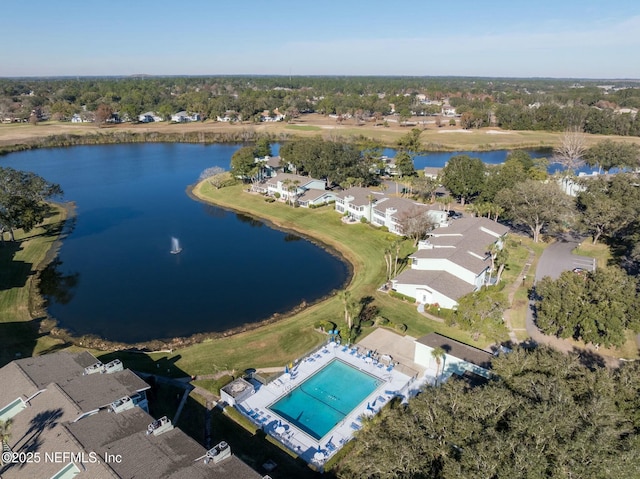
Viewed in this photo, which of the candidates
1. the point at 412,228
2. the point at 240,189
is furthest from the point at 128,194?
the point at 412,228

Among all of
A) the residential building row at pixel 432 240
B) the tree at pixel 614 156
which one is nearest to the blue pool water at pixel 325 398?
the residential building row at pixel 432 240

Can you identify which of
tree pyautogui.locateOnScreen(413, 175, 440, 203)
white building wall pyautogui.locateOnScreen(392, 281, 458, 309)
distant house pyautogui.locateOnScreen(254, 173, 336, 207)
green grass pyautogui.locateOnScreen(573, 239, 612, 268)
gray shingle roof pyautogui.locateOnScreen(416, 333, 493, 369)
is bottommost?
white building wall pyautogui.locateOnScreen(392, 281, 458, 309)

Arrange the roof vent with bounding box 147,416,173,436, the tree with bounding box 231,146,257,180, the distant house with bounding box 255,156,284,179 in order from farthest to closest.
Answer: the distant house with bounding box 255,156,284,179
the tree with bounding box 231,146,257,180
the roof vent with bounding box 147,416,173,436

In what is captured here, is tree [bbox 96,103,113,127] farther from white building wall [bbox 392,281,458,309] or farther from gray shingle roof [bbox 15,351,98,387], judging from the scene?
white building wall [bbox 392,281,458,309]

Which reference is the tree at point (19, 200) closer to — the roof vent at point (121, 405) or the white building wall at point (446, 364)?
the roof vent at point (121, 405)

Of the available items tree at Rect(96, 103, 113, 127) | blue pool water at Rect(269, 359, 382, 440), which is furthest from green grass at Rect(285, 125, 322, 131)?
blue pool water at Rect(269, 359, 382, 440)

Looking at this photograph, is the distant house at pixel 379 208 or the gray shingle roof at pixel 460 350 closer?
the gray shingle roof at pixel 460 350

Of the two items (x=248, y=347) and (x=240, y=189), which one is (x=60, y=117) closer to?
(x=240, y=189)
